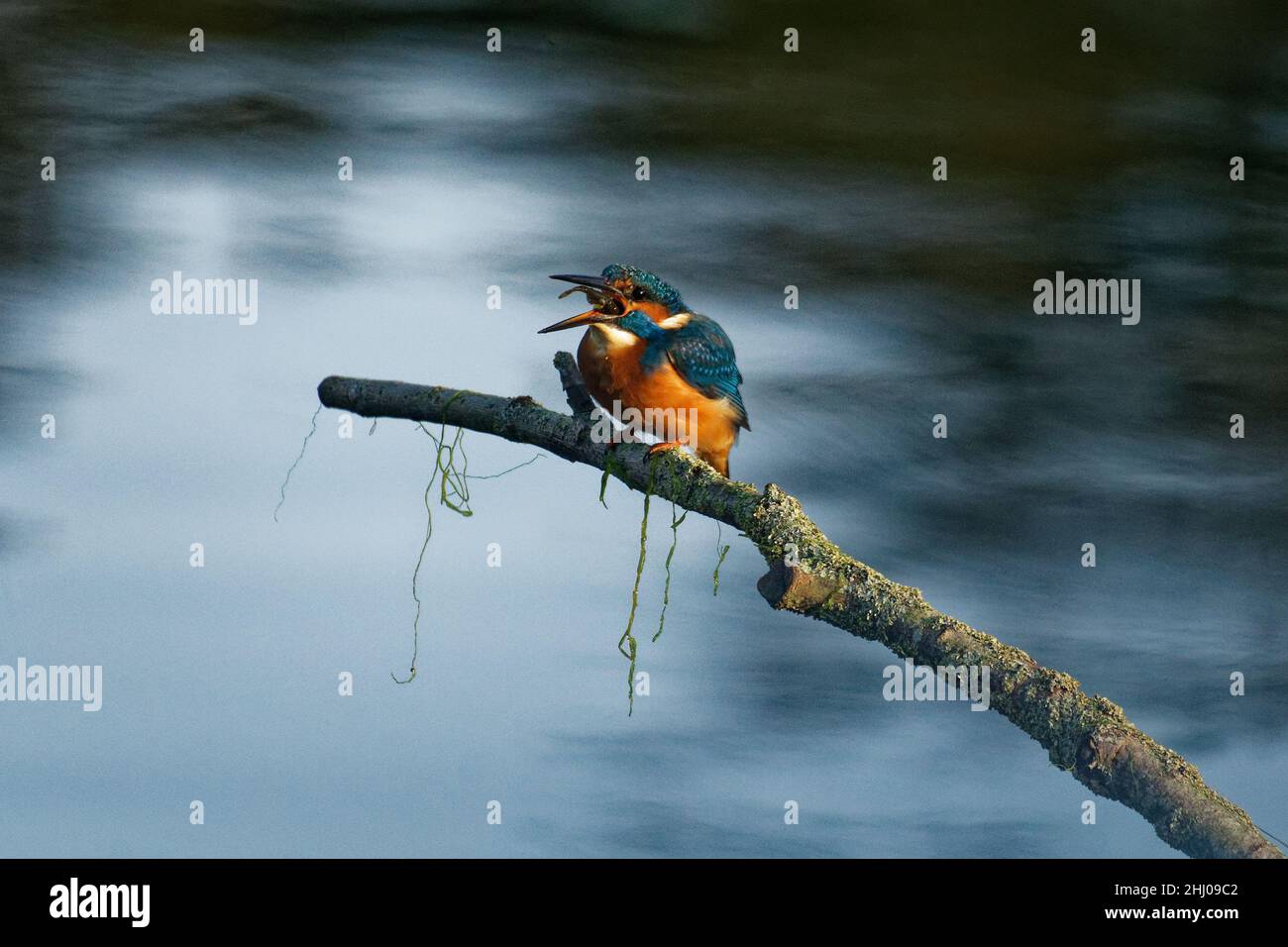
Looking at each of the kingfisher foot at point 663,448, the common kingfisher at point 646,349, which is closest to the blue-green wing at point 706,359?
the common kingfisher at point 646,349

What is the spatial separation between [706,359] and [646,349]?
0.20m

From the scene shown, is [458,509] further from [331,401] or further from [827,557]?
[827,557]

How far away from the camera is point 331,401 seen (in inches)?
146

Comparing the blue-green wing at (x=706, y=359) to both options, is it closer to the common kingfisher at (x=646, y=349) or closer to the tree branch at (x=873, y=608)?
the common kingfisher at (x=646, y=349)

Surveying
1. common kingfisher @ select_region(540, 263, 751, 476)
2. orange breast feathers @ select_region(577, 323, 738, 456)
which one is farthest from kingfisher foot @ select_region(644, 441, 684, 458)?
orange breast feathers @ select_region(577, 323, 738, 456)

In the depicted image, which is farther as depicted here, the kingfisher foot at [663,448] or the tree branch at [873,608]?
the kingfisher foot at [663,448]

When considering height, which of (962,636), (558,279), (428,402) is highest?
(558,279)

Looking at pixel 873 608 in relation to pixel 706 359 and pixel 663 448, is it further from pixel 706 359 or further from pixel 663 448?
pixel 706 359

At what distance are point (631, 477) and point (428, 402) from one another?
0.62 meters

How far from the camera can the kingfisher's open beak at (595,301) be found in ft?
11.7

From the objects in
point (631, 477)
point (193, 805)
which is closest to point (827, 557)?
point (631, 477)

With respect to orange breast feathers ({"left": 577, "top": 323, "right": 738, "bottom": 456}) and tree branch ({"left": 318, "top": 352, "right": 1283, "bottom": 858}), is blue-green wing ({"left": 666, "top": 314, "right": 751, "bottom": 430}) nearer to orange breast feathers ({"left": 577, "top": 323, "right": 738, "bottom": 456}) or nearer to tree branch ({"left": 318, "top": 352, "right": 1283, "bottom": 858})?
orange breast feathers ({"left": 577, "top": 323, "right": 738, "bottom": 456})

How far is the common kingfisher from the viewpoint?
3.67 metres

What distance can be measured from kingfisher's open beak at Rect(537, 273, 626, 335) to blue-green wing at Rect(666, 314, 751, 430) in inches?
7.2
